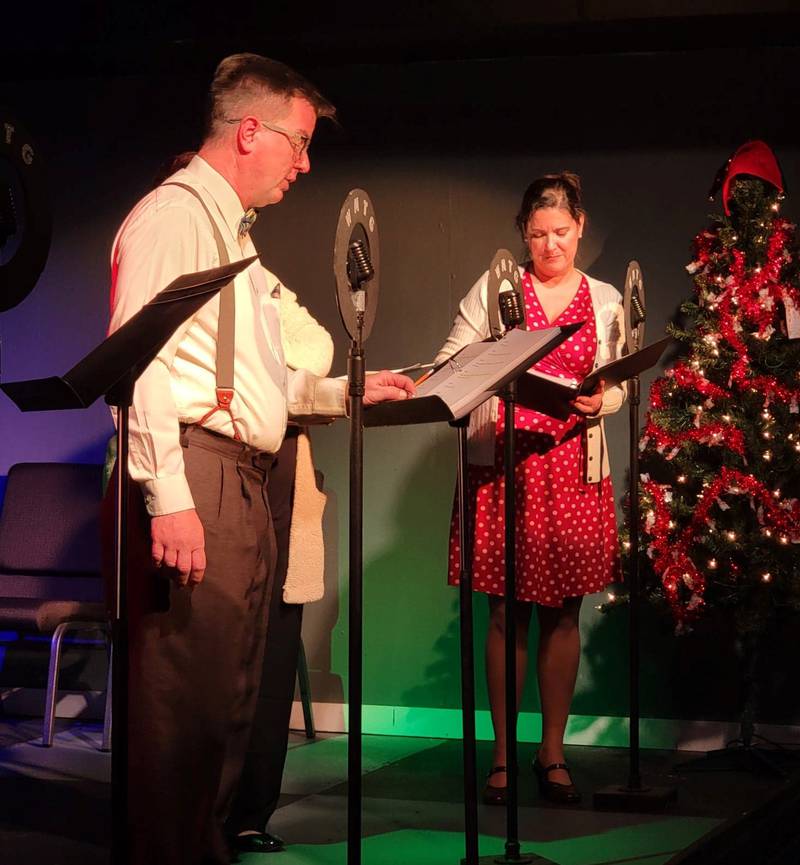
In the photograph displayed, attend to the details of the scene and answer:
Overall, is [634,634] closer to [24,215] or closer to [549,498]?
[549,498]

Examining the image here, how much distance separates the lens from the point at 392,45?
475 centimetres

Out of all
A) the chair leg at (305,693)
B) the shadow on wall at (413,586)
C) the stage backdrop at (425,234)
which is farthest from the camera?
the shadow on wall at (413,586)

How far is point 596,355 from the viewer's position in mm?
3828

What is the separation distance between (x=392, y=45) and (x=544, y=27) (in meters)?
0.61

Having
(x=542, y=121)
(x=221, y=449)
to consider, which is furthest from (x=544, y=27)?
(x=221, y=449)

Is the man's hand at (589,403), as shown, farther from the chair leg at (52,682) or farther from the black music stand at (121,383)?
the chair leg at (52,682)

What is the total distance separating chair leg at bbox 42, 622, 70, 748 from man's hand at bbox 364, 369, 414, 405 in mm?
2232

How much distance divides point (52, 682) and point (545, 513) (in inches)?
74.7

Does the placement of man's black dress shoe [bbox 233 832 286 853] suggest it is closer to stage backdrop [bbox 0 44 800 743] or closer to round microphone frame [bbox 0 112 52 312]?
round microphone frame [bbox 0 112 52 312]

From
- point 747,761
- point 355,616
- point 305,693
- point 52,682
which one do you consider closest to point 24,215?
point 355,616

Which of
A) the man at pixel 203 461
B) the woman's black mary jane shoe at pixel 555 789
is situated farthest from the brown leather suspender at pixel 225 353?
the woman's black mary jane shoe at pixel 555 789

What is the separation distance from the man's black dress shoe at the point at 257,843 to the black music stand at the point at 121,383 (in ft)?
4.30

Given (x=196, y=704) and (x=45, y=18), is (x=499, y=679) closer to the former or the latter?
(x=196, y=704)

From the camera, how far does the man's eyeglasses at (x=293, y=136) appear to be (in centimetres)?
250
